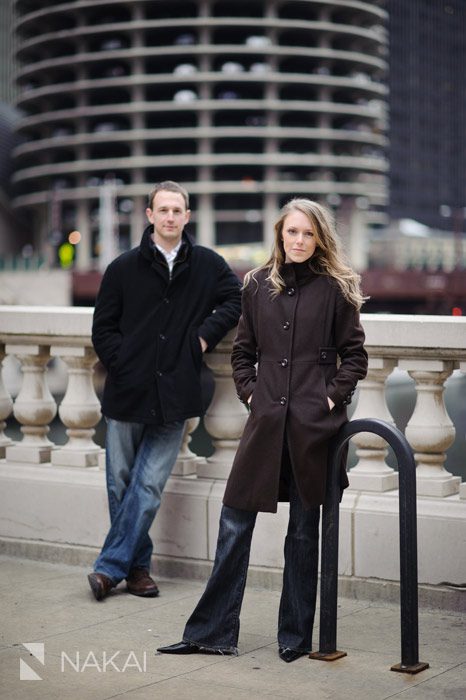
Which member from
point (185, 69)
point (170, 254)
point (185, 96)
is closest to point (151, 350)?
point (170, 254)

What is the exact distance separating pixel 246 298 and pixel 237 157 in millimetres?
110365

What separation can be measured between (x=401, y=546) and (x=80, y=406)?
2759 millimetres

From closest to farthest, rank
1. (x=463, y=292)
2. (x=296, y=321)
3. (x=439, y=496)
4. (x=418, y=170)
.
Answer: (x=296, y=321), (x=439, y=496), (x=463, y=292), (x=418, y=170)

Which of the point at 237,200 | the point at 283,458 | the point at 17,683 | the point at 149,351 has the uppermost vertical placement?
the point at 237,200

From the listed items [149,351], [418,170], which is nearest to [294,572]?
[149,351]

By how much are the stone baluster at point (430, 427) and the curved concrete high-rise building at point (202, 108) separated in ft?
350

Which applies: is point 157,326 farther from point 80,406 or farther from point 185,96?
point 185,96

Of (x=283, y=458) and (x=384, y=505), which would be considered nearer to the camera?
(x=283, y=458)

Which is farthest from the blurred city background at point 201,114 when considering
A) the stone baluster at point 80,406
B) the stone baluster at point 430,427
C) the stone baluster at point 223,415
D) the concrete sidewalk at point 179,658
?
the concrete sidewalk at point 179,658

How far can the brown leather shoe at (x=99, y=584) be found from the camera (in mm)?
6031

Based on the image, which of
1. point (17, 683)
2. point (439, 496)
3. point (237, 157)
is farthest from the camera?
point (237, 157)

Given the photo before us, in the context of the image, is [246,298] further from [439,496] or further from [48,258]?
[48,258]

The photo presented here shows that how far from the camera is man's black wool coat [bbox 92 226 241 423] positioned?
6156 millimetres

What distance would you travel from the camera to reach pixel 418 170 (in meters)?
198
